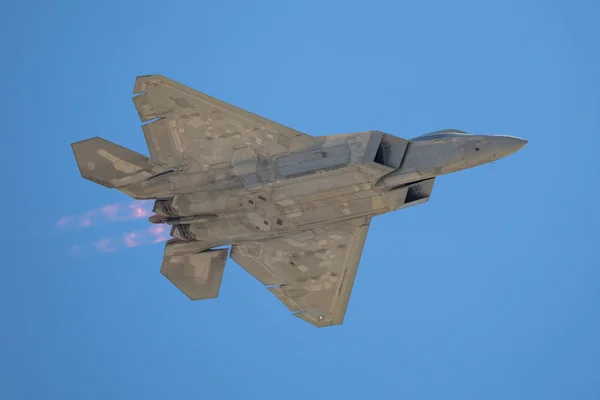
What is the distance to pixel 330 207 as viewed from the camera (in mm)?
28562

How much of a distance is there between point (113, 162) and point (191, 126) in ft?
7.94

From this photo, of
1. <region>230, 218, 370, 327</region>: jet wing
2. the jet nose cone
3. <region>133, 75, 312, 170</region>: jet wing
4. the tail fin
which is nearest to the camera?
the jet nose cone

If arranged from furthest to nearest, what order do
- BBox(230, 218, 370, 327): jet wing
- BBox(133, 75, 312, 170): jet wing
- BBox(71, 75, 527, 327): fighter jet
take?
BBox(230, 218, 370, 327): jet wing → BBox(133, 75, 312, 170): jet wing → BBox(71, 75, 527, 327): fighter jet

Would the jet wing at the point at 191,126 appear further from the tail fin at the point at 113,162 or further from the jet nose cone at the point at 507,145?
the jet nose cone at the point at 507,145

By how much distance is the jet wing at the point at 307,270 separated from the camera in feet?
102

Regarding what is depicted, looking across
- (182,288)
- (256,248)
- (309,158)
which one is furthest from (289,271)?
(309,158)

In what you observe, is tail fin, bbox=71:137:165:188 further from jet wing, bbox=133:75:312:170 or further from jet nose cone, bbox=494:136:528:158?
jet nose cone, bbox=494:136:528:158

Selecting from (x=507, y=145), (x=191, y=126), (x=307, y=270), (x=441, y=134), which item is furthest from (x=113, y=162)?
(x=507, y=145)

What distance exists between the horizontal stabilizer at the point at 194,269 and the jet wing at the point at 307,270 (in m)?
0.60

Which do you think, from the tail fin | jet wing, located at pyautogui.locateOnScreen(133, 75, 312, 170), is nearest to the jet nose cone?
jet wing, located at pyautogui.locateOnScreen(133, 75, 312, 170)

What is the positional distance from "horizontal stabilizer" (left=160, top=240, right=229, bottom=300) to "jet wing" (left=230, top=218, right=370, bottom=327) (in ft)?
1.97

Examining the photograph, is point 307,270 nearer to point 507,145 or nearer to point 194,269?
point 194,269

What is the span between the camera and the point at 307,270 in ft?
104

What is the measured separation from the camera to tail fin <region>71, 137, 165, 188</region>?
29266 mm
